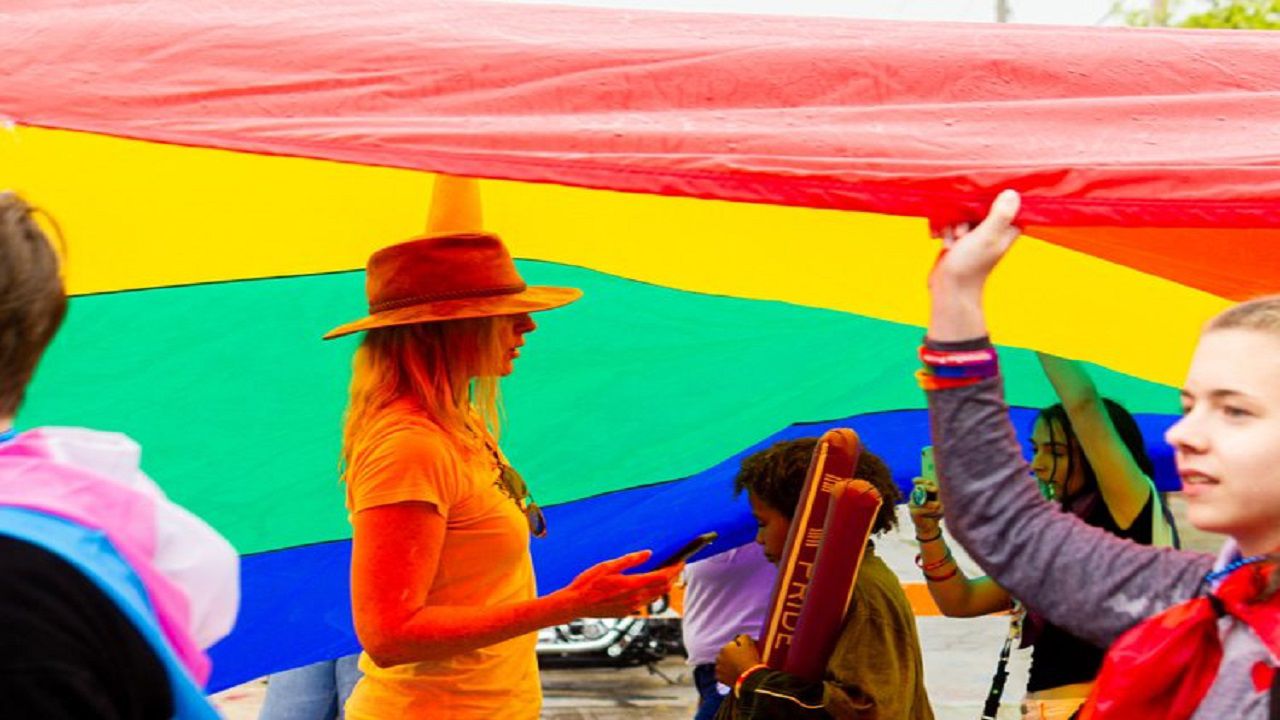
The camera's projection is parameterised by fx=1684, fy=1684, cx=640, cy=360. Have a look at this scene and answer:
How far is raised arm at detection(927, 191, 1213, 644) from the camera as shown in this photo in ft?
6.08

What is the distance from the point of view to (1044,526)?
1884 mm

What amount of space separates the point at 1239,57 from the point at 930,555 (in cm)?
154

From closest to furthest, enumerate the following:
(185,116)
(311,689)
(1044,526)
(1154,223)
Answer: (1044,526) < (1154,223) < (185,116) < (311,689)

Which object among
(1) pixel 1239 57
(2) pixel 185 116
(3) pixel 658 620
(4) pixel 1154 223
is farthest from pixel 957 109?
(3) pixel 658 620

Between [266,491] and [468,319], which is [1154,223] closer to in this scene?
[468,319]

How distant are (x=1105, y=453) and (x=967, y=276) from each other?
6.51 ft

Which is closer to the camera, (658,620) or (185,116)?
(185,116)

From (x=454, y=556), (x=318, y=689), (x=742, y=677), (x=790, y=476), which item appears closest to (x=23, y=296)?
(x=454, y=556)

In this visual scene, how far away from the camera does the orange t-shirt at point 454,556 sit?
295cm

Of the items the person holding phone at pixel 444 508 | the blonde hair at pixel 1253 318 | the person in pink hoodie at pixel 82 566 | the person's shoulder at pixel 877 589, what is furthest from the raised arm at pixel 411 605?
the blonde hair at pixel 1253 318

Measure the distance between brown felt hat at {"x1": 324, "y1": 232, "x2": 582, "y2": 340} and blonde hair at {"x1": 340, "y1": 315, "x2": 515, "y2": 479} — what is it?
0.09 feet

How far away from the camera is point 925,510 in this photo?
3846 millimetres

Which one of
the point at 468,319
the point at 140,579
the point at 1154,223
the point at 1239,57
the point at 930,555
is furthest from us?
the point at 930,555

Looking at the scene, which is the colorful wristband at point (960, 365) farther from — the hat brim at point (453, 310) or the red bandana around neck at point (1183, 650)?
the hat brim at point (453, 310)
